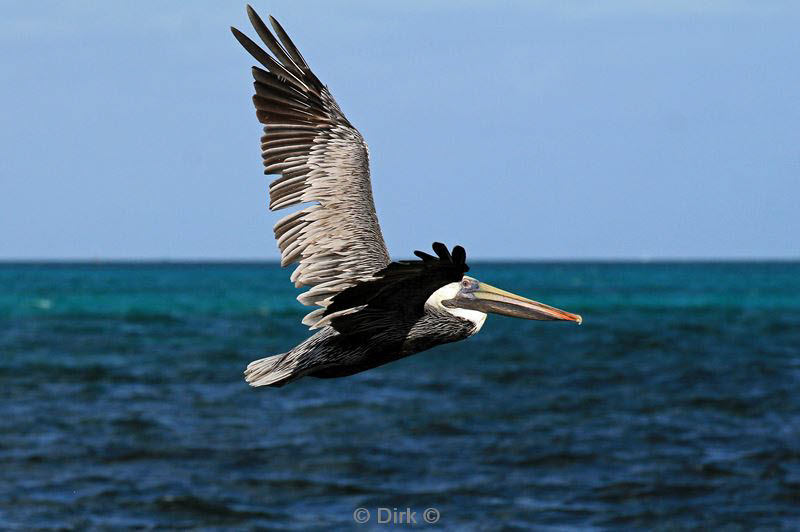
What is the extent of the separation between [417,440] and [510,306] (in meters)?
14.5

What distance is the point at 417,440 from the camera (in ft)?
61.9

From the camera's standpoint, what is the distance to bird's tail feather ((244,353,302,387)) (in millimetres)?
4832

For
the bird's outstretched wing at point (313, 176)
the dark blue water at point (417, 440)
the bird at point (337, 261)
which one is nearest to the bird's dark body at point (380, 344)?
the bird at point (337, 261)

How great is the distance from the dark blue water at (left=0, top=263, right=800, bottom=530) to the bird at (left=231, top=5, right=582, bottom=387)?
881 cm

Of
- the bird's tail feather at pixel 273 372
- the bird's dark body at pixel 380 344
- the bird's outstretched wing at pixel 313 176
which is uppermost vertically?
the bird's outstretched wing at pixel 313 176

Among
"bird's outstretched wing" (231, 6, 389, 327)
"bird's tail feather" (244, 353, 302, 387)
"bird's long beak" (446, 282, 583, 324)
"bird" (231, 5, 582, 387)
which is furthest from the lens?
"bird's outstretched wing" (231, 6, 389, 327)

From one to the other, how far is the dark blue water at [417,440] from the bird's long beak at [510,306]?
967 centimetres

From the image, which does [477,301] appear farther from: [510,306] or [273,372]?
[273,372]

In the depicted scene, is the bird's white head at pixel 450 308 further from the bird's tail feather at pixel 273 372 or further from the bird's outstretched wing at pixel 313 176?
the bird's tail feather at pixel 273 372

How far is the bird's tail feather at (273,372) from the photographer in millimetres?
4832

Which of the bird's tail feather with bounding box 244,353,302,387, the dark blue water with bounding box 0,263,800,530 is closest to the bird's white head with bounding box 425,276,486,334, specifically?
the bird's tail feather with bounding box 244,353,302,387

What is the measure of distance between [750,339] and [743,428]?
19184 mm

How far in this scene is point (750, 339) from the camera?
3784 cm

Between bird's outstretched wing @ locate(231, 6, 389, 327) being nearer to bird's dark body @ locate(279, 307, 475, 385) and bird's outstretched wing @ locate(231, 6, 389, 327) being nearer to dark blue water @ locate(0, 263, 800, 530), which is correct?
bird's dark body @ locate(279, 307, 475, 385)
